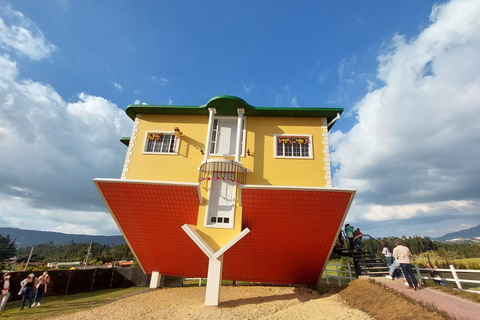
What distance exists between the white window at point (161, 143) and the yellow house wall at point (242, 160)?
0.70 ft

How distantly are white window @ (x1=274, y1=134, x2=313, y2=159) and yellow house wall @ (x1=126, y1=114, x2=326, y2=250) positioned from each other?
20 centimetres

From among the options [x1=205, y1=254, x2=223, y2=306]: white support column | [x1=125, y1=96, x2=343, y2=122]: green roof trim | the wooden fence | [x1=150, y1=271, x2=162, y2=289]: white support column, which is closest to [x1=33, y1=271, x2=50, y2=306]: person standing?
[x1=150, y1=271, x2=162, y2=289]: white support column

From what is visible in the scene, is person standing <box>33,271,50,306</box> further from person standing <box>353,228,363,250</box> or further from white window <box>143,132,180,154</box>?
person standing <box>353,228,363,250</box>

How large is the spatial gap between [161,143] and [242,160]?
3963 millimetres

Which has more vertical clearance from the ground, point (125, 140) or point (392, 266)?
point (125, 140)

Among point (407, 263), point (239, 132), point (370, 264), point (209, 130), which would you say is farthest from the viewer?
point (370, 264)

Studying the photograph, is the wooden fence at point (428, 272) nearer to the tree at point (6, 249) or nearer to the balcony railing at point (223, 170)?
the balcony railing at point (223, 170)

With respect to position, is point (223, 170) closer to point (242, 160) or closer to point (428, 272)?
point (242, 160)

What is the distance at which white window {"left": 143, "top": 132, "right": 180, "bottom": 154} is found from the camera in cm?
1006

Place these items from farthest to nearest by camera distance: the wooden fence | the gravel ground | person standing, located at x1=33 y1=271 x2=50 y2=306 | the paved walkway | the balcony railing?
person standing, located at x1=33 y1=271 x2=50 y2=306 → the balcony railing → the wooden fence → the gravel ground → the paved walkway

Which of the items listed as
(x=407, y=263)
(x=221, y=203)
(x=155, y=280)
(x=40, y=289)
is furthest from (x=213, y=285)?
(x=40, y=289)

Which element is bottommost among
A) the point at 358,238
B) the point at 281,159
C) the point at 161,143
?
the point at 358,238

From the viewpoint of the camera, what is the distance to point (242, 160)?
953 cm

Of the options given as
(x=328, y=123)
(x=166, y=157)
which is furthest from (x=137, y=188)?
(x=328, y=123)
